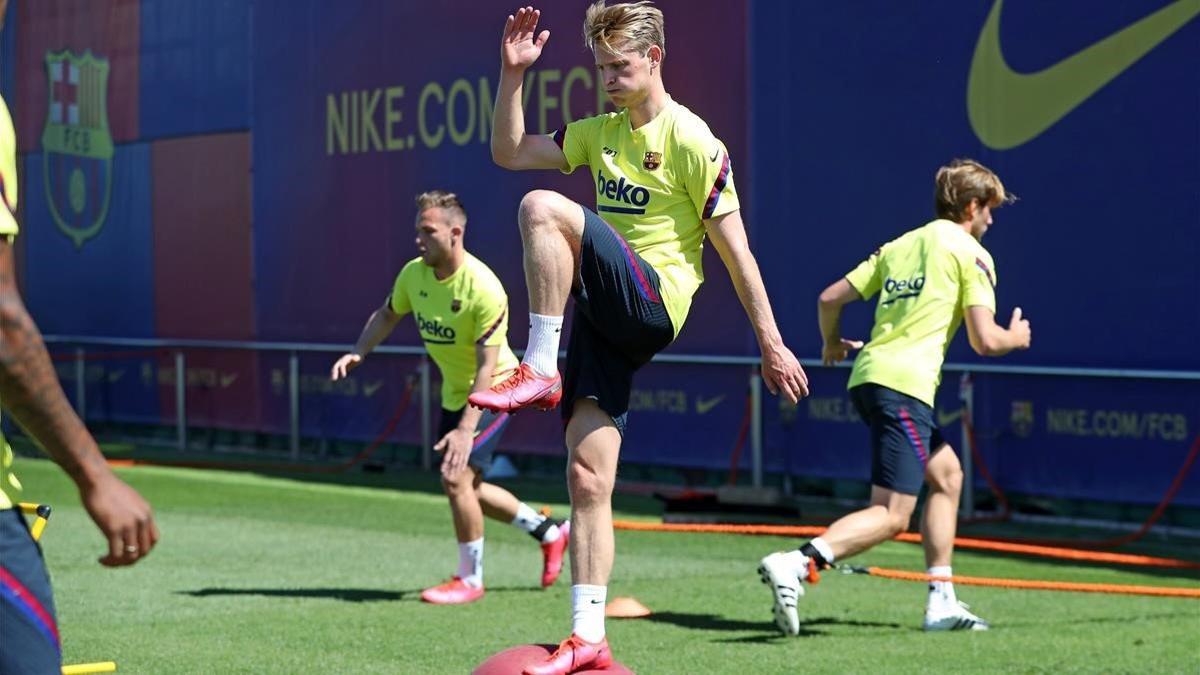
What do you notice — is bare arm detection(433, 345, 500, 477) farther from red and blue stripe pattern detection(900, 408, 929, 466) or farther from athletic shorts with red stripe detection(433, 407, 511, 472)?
red and blue stripe pattern detection(900, 408, 929, 466)

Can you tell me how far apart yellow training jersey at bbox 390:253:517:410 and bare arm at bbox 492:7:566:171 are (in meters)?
3.45

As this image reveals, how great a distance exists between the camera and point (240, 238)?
20.5m

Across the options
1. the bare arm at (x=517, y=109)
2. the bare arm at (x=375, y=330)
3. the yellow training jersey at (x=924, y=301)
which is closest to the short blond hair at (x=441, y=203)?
the bare arm at (x=375, y=330)

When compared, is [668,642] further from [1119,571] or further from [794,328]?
[794,328]

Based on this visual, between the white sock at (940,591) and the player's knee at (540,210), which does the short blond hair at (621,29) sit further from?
the white sock at (940,591)

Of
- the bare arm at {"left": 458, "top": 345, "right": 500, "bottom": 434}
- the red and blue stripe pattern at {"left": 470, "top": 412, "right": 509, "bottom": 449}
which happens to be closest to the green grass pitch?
the red and blue stripe pattern at {"left": 470, "top": 412, "right": 509, "bottom": 449}

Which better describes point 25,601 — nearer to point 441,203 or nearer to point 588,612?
point 588,612

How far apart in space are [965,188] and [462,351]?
9.47ft

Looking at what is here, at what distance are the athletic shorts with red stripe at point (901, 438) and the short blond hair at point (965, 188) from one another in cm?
96

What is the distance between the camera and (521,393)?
5.97 metres

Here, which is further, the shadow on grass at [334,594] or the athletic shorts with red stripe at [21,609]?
the shadow on grass at [334,594]

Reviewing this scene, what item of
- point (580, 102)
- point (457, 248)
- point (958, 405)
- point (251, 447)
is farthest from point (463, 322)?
point (251, 447)

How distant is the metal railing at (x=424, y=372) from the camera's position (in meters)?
13.1

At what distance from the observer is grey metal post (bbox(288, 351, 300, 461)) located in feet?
63.9
